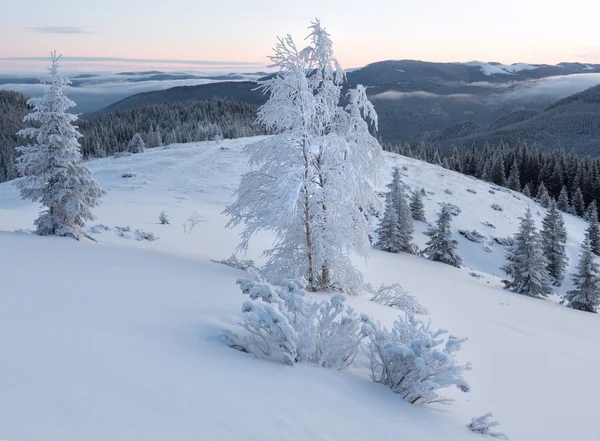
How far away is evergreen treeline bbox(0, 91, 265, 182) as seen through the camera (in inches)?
3457

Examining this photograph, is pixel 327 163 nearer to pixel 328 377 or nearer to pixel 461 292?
pixel 328 377

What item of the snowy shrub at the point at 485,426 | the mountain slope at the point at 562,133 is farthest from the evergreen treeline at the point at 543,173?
the mountain slope at the point at 562,133

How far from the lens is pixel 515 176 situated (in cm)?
6862

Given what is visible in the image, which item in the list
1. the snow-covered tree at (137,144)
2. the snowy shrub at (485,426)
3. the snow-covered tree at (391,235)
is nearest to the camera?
the snowy shrub at (485,426)

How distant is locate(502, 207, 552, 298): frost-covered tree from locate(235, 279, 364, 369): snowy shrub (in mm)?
21387

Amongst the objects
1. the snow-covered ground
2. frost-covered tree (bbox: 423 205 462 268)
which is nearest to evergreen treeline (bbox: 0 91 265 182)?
frost-covered tree (bbox: 423 205 462 268)

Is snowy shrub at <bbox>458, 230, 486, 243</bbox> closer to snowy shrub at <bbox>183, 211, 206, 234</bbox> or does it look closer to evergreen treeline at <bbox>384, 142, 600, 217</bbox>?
evergreen treeline at <bbox>384, 142, 600, 217</bbox>

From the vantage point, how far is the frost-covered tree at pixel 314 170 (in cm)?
969

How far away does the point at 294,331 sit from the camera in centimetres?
412

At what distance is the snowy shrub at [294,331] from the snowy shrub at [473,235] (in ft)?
124

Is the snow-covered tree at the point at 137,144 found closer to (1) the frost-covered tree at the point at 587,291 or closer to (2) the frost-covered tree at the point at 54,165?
(2) the frost-covered tree at the point at 54,165

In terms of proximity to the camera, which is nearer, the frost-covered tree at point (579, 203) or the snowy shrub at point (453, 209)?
the snowy shrub at point (453, 209)

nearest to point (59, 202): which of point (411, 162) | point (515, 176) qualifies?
point (411, 162)

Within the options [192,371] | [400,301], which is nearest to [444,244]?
[400,301]
